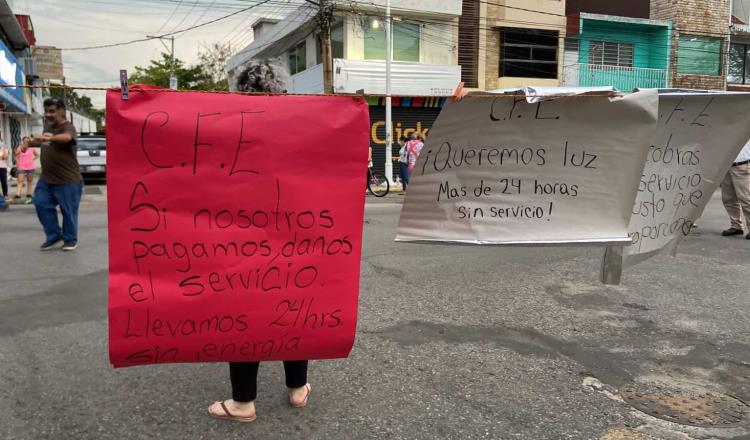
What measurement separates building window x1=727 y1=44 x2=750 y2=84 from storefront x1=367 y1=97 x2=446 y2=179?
48.8ft

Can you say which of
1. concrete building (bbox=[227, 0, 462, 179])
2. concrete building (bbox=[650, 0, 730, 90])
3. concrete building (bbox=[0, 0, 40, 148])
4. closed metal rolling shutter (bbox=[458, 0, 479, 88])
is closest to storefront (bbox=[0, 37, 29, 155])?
concrete building (bbox=[0, 0, 40, 148])

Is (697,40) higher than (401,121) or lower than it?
higher

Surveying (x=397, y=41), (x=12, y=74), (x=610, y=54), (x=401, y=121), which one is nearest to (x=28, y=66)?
(x=12, y=74)

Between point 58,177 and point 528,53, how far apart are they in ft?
65.6

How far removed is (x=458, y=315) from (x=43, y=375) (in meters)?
2.92

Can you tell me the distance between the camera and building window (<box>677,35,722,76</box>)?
83.8 ft

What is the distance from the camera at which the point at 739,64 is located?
90.9ft

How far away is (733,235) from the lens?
8.73 m

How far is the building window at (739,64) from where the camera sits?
27578mm

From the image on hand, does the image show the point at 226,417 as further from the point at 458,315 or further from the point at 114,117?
the point at 458,315

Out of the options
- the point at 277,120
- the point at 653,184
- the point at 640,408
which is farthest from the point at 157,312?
the point at 653,184

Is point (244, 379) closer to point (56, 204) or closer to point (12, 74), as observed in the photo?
point (56, 204)

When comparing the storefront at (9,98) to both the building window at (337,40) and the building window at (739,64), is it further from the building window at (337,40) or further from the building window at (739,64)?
the building window at (739,64)

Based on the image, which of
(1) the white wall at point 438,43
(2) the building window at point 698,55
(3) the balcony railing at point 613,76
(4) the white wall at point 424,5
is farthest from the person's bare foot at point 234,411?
(2) the building window at point 698,55
